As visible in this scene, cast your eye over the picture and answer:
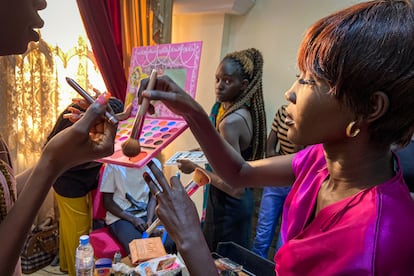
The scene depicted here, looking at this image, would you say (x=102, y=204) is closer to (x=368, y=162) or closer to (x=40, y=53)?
(x=40, y=53)

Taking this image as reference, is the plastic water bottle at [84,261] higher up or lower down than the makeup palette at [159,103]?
lower down

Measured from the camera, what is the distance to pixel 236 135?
1.59 m

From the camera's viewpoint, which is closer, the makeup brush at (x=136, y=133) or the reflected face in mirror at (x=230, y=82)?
the makeup brush at (x=136, y=133)

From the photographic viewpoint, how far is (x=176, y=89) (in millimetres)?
876

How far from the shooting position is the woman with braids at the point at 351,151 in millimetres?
540

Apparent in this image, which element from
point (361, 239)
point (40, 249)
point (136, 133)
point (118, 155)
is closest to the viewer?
point (361, 239)

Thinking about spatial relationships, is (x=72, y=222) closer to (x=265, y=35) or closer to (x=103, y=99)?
(x=103, y=99)

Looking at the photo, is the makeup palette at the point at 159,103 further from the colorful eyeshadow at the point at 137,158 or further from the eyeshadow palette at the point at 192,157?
the eyeshadow palette at the point at 192,157

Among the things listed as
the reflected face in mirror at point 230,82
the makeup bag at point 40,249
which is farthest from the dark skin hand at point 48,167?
the makeup bag at point 40,249

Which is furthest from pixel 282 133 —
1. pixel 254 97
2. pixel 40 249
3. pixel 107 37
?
pixel 40 249

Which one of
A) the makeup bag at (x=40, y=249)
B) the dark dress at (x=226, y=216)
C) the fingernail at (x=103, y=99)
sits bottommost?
the makeup bag at (x=40, y=249)

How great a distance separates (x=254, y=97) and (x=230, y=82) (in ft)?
0.53

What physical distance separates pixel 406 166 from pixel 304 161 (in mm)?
313

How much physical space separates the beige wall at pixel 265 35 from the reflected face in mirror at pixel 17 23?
173cm
